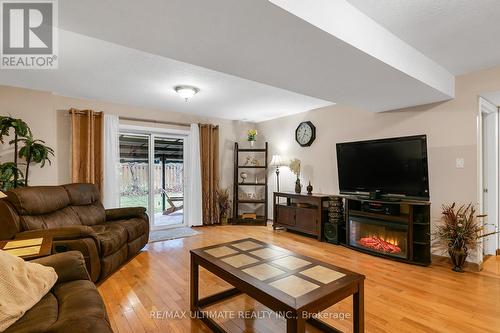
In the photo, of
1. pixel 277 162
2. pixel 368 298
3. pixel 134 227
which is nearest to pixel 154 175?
pixel 134 227

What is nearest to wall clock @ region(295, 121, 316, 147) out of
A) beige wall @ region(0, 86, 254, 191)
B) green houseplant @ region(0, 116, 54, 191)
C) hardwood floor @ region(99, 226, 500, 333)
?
hardwood floor @ region(99, 226, 500, 333)

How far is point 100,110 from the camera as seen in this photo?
4230 mm

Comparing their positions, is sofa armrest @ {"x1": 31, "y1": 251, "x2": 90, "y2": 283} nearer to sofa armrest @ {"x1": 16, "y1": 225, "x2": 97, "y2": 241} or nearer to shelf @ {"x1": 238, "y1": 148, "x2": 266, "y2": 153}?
sofa armrest @ {"x1": 16, "y1": 225, "x2": 97, "y2": 241}

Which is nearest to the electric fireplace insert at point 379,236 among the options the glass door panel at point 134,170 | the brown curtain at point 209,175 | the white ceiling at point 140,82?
the white ceiling at point 140,82

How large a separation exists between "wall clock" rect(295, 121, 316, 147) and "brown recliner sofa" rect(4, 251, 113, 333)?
400cm

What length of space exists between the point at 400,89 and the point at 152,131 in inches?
163

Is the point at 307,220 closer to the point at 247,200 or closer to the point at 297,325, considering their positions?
the point at 247,200

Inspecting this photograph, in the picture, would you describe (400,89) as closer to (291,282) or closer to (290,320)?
(291,282)

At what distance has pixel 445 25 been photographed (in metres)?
2.02

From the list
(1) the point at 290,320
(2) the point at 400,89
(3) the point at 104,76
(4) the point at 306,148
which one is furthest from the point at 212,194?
(1) the point at 290,320

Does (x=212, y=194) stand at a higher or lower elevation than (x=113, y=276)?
higher

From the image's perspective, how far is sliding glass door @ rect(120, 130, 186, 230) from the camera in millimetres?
4629

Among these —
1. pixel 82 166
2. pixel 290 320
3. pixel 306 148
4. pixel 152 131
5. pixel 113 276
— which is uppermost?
pixel 152 131

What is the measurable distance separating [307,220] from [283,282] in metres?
2.84
